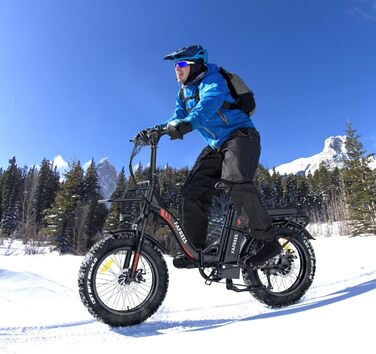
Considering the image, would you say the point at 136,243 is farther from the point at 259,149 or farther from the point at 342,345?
the point at 342,345

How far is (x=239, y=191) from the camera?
123 inches

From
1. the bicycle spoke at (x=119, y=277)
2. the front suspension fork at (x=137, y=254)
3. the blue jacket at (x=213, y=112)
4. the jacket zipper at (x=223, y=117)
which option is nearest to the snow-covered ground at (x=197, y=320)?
the bicycle spoke at (x=119, y=277)

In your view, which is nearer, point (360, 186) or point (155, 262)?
point (155, 262)

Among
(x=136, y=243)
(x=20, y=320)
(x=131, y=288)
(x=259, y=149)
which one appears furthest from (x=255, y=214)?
(x=20, y=320)

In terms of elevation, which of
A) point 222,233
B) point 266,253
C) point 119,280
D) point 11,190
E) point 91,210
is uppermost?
point 11,190

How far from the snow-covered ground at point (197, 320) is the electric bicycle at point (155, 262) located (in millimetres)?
187

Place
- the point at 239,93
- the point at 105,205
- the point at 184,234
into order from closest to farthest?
1. the point at 184,234
2. the point at 239,93
3. the point at 105,205

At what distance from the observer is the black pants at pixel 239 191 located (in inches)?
123

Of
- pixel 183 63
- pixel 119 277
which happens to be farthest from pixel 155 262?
pixel 183 63

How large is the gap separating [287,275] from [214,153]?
1.59 meters

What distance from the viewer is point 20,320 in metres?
2.93

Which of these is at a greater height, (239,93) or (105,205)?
(105,205)

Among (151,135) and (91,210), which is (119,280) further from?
Answer: (91,210)

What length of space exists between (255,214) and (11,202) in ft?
245
